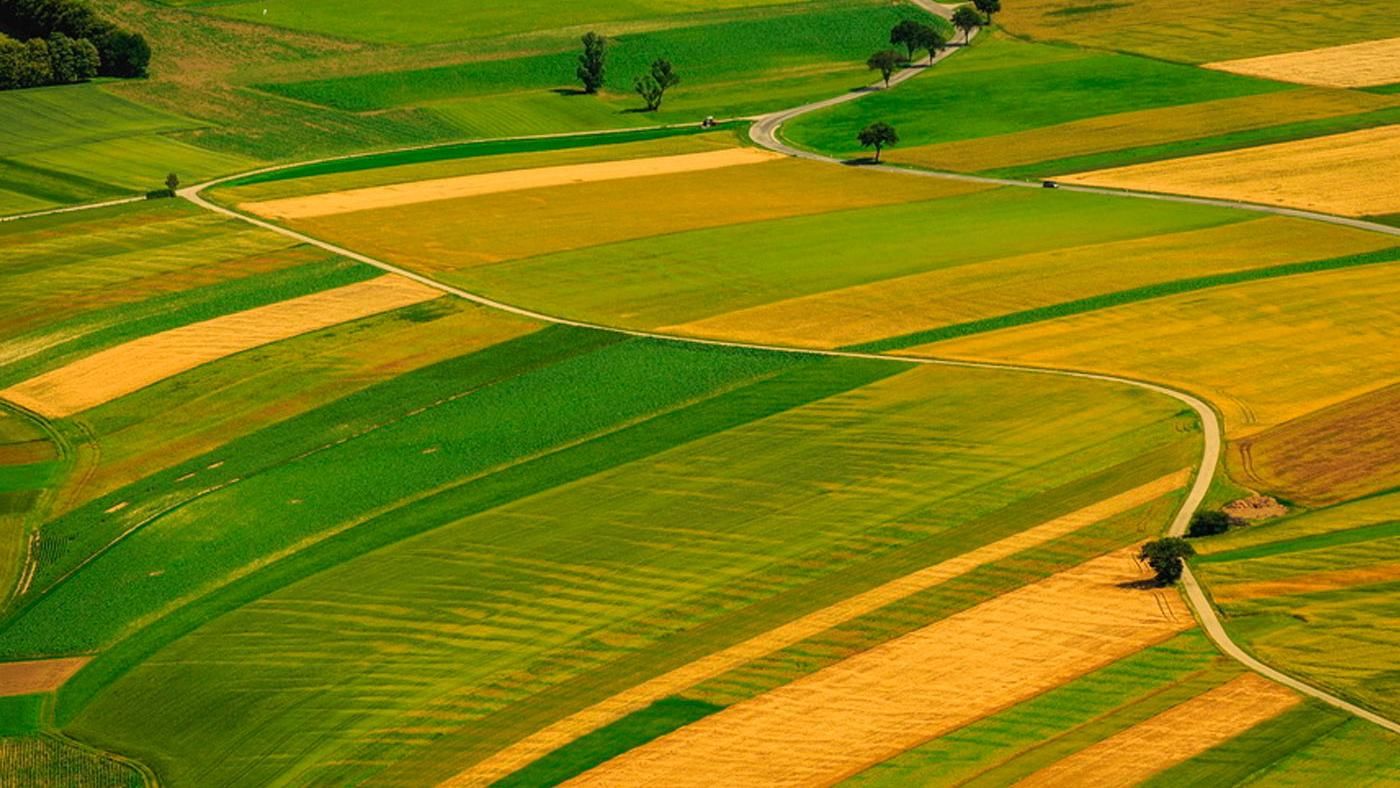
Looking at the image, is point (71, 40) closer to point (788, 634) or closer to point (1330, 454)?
point (788, 634)

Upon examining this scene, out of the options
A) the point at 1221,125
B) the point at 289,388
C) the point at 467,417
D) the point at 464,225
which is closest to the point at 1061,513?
the point at 467,417

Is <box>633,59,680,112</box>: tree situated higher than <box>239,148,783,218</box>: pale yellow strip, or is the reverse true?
<box>633,59,680,112</box>: tree

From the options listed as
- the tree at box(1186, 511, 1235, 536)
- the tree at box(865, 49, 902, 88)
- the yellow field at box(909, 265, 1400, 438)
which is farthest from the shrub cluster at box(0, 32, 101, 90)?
the tree at box(1186, 511, 1235, 536)

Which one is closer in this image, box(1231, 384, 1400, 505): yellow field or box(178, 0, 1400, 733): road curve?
box(178, 0, 1400, 733): road curve

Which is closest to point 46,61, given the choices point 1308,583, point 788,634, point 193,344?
point 193,344

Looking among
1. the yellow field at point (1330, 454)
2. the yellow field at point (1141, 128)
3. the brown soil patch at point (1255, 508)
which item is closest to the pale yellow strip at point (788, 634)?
the brown soil patch at point (1255, 508)

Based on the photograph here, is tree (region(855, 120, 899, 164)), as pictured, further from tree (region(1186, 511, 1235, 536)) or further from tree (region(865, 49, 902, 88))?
tree (region(1186, 511, 1235, 536))

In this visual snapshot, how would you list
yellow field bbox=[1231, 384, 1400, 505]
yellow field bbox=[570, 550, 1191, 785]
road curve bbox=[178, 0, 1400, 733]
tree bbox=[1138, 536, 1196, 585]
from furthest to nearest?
yellow field bbox=[1231, 384, 1400, 505], tree bbox=[1138, 536, 1196, 585], road curve bbox=[178, 0, 1400, 733], yellow field bbox=[570, 550, 1191, 785]

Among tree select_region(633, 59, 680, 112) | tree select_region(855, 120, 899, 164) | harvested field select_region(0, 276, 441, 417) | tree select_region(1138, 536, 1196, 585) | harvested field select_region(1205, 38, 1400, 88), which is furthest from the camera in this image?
tree select_region(633, 59, 680, 112)
